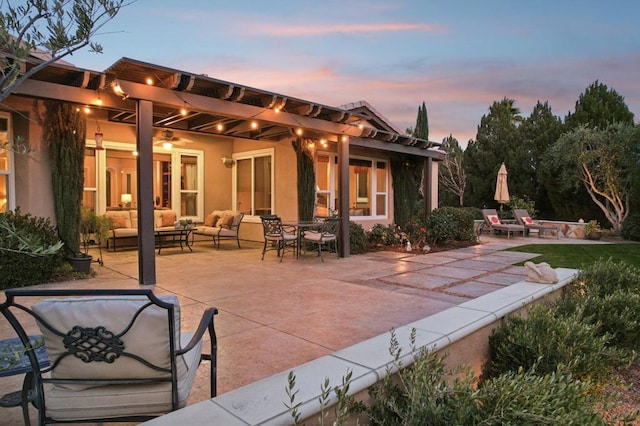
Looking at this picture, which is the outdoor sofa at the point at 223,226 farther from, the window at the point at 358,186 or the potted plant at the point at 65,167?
the potted plant at the point at 65,167

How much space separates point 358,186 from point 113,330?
1021 centimetres

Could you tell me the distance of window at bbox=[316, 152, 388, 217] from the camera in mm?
10711

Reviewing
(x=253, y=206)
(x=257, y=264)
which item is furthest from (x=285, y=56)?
(x=257, y=264)

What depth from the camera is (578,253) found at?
30.1ft

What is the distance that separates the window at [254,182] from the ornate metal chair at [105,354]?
Result: 29.7 feet

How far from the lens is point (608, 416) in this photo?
8.58 ft

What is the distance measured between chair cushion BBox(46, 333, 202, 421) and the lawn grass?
295 inches

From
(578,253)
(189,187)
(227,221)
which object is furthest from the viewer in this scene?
(189,187)

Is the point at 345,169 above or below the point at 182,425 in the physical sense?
above

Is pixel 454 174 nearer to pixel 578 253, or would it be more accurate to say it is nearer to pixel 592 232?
pixel 592 232

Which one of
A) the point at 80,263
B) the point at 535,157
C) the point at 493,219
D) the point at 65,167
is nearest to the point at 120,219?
the point at 65,167

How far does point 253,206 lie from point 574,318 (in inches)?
355

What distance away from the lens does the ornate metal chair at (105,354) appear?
1.60 metres

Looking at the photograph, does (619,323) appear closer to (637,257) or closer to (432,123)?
(637,257)
